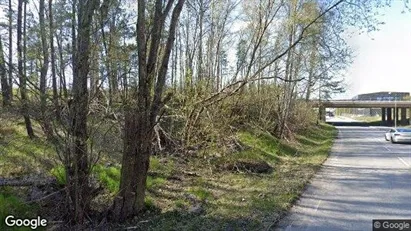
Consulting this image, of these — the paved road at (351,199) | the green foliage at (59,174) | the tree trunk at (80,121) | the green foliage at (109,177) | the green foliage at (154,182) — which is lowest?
the paved road at (351,199)

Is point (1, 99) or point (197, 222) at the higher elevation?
point (1, 99)

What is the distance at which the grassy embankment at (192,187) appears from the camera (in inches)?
251

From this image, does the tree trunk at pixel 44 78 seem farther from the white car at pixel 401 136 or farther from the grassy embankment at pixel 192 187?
the white car at pixel 401 136

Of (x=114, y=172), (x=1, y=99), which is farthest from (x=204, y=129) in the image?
(x=1, y=99)

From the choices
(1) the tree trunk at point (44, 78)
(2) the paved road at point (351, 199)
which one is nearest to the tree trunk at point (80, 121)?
(1) the tree trunk at point (44, 78)

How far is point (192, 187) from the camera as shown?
30.3 ft

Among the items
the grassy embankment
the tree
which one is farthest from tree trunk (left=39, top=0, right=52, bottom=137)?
the grassy embankment

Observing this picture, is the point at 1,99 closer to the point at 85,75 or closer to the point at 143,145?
the point at 85,75

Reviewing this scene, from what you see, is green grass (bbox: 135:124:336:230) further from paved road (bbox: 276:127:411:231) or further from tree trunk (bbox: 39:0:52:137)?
tree trunk (bbox: 39:0:52:137)

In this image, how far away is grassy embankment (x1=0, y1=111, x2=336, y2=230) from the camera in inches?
251

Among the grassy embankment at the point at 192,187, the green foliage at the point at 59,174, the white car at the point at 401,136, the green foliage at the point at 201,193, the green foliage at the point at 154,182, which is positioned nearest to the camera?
the grassy embankment at the point at 192,187

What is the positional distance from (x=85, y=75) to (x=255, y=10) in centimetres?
1452

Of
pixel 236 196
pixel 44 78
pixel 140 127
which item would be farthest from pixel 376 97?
pixel 44 78

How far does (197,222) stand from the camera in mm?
6223
